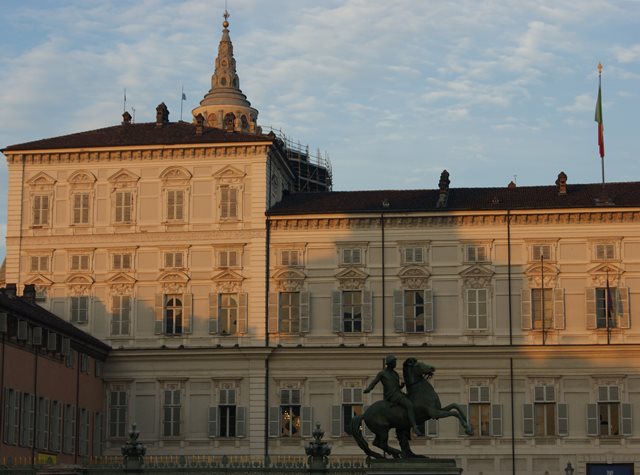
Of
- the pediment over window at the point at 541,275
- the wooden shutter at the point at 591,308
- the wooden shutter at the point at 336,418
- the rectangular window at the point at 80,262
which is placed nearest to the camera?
the wooden shutter at the point at 591,308

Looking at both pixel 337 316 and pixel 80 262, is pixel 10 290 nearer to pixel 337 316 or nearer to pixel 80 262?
pixel 80 262

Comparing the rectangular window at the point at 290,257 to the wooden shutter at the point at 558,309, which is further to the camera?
the rectangular window at the point at 290,257

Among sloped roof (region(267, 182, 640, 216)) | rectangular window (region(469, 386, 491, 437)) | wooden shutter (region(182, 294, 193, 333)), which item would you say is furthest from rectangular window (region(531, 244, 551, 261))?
wooden shutter (region(182, 294, 193, 333))

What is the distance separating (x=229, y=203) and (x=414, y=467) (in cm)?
3978

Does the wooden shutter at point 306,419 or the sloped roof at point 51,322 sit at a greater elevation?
the sloped roof at point 51,322

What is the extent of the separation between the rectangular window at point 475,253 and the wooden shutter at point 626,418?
415 inches

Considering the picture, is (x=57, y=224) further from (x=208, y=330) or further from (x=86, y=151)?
(x=208, y=330)

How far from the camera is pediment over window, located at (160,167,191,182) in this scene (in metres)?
77.1

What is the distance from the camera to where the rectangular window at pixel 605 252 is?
242 feet

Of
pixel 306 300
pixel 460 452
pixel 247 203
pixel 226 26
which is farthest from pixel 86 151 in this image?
pixel 226 26

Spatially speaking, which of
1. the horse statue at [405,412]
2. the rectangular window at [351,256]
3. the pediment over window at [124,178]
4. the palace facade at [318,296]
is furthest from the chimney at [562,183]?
the horse statue at [405,412]

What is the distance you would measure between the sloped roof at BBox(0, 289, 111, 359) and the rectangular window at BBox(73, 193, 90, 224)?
5.41 metres

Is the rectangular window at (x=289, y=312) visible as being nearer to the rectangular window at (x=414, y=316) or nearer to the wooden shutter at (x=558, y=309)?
the rectangular window at (x=414, y=316)

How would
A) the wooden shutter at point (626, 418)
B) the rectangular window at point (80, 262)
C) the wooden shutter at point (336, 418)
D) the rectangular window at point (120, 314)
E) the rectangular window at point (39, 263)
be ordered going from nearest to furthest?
the wooden shutter at point (626, 418) → the wooden shutter at point (336, 418) → the rectangular window at point (120, 314) → the rectangular window at point (80, 262) → the rectangular window at point (39, 263)
